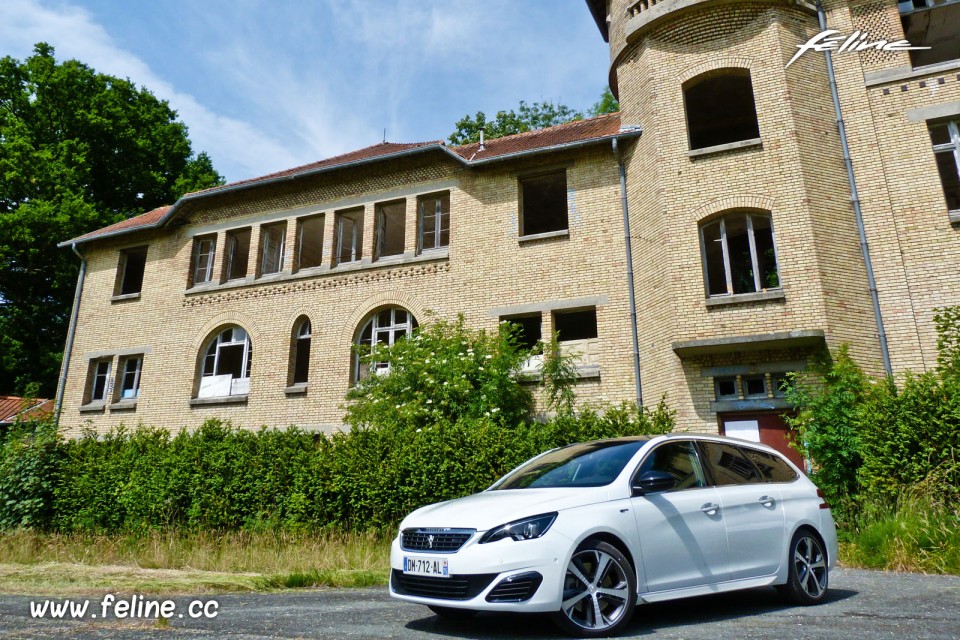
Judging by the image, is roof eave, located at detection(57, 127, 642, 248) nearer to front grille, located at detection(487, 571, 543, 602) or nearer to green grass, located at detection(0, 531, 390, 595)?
green grass, located at detection(0, 531, 390, 595)

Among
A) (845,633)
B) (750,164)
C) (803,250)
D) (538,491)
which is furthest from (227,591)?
(750,164)

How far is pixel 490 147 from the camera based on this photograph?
1875 cm

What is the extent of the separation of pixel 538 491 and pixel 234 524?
28.7 feet

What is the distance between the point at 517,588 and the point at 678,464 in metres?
2.00

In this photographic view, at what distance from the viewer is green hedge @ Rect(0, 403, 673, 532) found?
11.1m

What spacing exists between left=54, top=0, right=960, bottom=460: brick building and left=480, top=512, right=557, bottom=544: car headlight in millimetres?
9000

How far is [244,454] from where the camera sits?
40.8 feet

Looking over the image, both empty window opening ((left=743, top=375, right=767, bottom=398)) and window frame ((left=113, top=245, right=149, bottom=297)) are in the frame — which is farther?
window frame ((left=113, top=245, right=149, bottom=297))

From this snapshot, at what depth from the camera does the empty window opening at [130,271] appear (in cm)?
2180

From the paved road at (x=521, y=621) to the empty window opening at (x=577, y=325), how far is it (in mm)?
10299

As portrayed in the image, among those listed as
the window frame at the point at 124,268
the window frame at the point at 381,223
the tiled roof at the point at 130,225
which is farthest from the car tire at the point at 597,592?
the window frame at the point at 124,268

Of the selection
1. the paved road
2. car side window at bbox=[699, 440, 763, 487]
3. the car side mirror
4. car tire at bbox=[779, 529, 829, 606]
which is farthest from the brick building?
the car side mirror

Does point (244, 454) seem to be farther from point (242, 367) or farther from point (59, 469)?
point (242, 367)

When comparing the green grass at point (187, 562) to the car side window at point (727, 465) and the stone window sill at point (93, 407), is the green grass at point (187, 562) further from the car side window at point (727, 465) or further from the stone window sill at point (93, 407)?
the stone window sill at point (93, 407)
